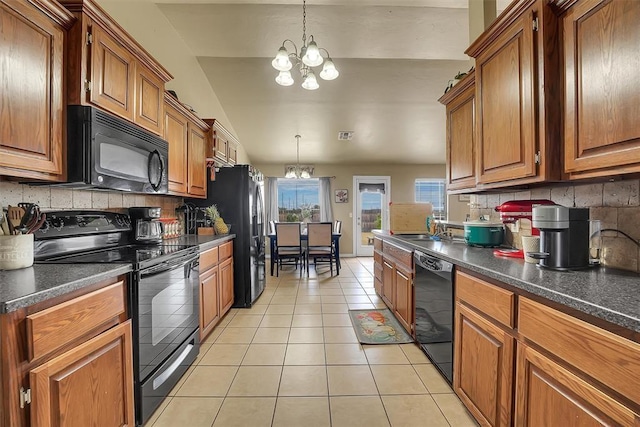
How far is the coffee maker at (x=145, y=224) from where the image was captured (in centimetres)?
230

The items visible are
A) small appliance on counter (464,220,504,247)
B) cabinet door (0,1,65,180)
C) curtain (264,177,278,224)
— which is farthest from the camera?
curtain (264,177,278,224)

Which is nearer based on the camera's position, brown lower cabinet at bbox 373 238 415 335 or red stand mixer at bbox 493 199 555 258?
red stand mixer at bbox 493 199 555 258

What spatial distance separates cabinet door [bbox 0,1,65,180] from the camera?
3.82ft

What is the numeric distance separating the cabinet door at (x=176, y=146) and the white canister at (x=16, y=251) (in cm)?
123

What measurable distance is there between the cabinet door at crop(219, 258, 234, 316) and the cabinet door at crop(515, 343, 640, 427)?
2445 millimetres

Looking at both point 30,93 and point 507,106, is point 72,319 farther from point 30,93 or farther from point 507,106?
point 507,106

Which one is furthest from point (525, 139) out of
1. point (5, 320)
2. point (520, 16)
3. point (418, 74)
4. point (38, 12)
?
point (418, 74)

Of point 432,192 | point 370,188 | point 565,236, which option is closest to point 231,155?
point 370,188

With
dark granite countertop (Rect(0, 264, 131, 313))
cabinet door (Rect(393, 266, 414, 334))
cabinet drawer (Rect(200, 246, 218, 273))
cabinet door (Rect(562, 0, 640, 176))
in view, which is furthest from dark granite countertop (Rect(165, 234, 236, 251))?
cabinet door (Rect(562, 0, 640, 176))

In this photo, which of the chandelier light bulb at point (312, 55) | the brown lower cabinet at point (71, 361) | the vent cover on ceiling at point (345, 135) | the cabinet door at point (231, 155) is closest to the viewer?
the brown lower cabinet at point (71, 361)

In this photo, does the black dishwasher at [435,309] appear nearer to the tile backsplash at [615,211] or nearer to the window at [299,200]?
the tile backsplash at [615,211]

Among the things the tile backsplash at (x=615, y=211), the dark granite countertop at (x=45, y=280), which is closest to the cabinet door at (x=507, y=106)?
the tile backsplash at (x=615, y=211)

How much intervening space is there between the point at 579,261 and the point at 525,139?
1.99 ft

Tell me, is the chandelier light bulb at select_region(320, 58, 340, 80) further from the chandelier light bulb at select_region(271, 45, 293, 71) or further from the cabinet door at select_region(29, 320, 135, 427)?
the cabinet door at select_region(29, 320, 135, 427)
